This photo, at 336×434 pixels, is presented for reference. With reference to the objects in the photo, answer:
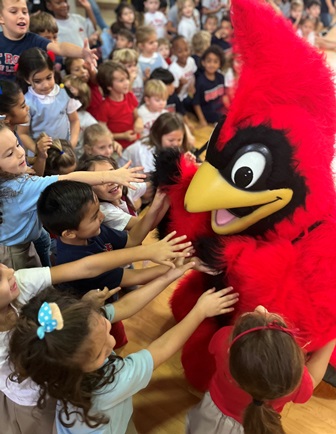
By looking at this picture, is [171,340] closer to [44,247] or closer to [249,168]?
[249,168]

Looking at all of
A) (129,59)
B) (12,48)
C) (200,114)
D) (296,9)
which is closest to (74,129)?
(12,48)

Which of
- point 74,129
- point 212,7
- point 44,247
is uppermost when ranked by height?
point 212,7

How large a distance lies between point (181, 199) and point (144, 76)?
2.16 m

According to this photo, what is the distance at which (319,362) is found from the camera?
1060mm

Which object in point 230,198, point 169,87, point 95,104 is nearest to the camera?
point 230,198

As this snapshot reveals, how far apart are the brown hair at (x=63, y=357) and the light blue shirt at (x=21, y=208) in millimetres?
415

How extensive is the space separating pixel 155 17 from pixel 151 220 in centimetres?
322

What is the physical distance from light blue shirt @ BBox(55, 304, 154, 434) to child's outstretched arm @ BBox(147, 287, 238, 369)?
1.4 inches

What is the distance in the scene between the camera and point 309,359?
3.54ft

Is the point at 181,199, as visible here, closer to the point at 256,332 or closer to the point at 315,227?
the point at 315,227

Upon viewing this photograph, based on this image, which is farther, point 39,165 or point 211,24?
point 211,24

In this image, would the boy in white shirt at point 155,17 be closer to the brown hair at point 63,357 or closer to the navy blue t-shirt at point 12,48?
the navy blue t-shirt at point 12,48

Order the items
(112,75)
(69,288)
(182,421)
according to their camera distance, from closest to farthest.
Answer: (69,288), (182,421), (112,75)

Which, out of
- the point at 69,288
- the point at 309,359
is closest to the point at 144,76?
the point at 69,288
